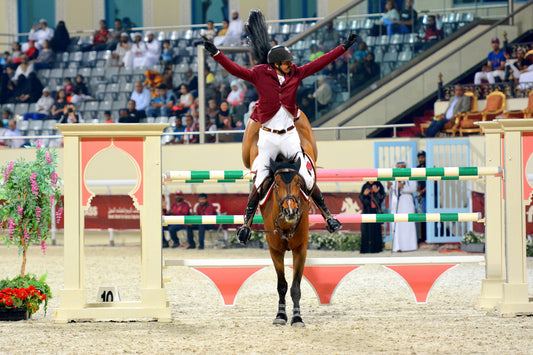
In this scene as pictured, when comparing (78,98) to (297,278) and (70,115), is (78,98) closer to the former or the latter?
(70,115)

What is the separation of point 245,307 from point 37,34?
1743cm

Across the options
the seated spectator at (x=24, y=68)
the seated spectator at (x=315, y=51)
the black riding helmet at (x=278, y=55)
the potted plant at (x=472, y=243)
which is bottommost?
the potted plant at (x=472, y=243)

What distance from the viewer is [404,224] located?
47.8 ft

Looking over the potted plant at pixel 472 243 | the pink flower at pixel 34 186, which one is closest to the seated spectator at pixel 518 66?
the potted plant at pixel 472 243

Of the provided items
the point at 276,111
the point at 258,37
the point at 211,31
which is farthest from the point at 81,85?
the point at 276,111

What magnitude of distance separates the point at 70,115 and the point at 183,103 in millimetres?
2773

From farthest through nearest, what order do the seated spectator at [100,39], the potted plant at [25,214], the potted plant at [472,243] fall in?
the seated spectator at [100,39] < the potted plant at [472,243] < the potted plant at [25,214]

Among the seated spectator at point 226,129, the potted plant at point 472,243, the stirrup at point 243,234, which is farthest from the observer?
the seated spectator at point 226,129

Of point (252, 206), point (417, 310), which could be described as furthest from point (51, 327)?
point (417, 310)

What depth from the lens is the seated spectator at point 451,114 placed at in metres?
15.3

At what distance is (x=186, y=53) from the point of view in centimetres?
2097

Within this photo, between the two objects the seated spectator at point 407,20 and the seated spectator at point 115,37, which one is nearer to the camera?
the seated spectator at point 407,20

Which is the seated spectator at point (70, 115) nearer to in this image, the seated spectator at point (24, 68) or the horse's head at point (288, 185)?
the seated spectator at point (24, 68)

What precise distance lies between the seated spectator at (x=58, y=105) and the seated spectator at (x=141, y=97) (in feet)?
5.95
